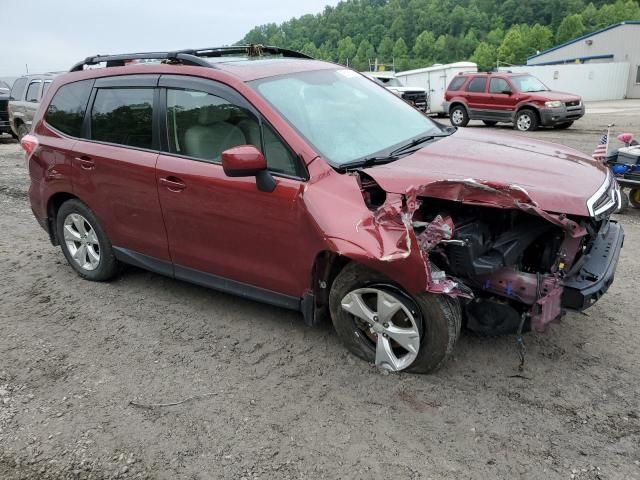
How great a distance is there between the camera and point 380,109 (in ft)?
13.4

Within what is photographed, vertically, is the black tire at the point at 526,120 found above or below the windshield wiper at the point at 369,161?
below

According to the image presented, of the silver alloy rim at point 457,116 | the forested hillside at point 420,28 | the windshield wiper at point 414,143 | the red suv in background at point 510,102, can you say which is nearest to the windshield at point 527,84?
the red suv in background at point 510,102

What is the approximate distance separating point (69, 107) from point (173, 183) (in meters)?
1.58

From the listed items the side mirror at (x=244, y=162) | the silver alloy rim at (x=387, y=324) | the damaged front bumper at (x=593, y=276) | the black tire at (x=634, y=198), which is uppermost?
the side mirror at (x=244, y=162)

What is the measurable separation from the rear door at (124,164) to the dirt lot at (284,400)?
62cm

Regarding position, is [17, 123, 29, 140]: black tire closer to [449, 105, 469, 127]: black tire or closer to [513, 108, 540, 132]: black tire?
[449, 105, 469, 127]: black tire

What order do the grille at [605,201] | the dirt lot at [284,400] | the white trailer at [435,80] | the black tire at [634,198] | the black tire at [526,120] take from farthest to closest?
the white trailer at [435,80]
the black tire at [526,120]
the black tire at [634,198]
the grille at [605,201]
the dirt lot at [284,400]

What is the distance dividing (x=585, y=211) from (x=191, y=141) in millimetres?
2566

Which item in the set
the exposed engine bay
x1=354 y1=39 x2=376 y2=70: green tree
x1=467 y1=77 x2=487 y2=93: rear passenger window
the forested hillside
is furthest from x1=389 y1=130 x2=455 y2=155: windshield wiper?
x1=354 y1=39 x2=376 y2=70: green tree

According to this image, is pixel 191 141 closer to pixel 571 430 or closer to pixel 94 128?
pixel 94 128

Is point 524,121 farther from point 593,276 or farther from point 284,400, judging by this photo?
point 284,400

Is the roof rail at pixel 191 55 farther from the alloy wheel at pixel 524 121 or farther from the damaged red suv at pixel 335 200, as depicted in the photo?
the alloy wheel at pixel 524 121

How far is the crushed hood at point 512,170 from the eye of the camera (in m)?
2.85

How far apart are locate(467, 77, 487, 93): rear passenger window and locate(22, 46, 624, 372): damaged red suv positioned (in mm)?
14275
